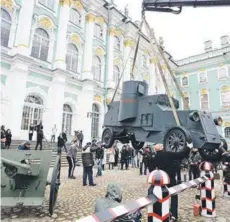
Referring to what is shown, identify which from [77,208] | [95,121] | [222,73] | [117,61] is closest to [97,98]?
[95,121]

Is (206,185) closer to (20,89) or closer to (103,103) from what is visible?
(20,89)

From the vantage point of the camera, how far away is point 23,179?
4188mm

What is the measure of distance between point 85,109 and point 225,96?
827 inches

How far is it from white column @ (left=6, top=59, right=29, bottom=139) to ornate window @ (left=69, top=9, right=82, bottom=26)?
8.14 meters

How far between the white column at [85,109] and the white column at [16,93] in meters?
5.68

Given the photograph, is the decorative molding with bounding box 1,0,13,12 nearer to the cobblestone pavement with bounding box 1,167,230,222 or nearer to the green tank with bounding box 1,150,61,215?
the cobblestone pavement with bounding box 1,167,230,222

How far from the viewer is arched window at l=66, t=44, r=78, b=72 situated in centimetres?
2055

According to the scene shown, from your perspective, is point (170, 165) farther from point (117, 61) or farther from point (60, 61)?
point (117, 61)

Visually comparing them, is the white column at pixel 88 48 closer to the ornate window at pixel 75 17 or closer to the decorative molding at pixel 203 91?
the ornate window at pixel 75 17

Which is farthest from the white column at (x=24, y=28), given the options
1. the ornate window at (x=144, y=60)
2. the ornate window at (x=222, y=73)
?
the ornate window at (x=222, y=73)

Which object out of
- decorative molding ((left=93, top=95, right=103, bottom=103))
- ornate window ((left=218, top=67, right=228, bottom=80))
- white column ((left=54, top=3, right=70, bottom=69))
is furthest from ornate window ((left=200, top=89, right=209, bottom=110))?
white column ((left=54, top=3, right=70, bottom=69))

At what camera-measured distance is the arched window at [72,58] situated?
20.5 m

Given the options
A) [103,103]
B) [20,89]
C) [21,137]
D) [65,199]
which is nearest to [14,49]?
[20,89]

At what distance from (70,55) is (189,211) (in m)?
18.7
